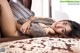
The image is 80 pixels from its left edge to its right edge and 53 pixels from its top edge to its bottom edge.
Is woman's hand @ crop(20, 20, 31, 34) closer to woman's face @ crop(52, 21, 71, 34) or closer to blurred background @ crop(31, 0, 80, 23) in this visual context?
woman's face @ crop(52, 21, 71, 34)

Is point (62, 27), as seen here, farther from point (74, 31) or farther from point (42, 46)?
point (42, 46)

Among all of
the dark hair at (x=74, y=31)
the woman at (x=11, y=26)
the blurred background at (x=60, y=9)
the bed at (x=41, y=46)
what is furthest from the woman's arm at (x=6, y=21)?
the blurred background at (x=60, y=9)

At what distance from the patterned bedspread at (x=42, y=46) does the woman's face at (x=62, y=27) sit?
222 millimetres

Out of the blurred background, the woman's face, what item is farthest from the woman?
the blurred background

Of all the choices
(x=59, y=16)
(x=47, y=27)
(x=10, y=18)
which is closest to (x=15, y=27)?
(x=10, y=18)

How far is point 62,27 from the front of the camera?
3.76 feet

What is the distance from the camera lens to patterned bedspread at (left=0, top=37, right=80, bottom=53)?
81cm

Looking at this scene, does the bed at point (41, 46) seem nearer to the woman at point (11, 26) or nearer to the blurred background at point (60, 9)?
the woman at point (11, 26)

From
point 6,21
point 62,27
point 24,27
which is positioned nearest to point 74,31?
point 62,27

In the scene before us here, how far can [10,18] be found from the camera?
3.63 ft

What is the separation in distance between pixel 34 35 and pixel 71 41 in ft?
0.93

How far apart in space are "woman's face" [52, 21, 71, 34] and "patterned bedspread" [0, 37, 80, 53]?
0.22m

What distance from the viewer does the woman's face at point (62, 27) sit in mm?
1120

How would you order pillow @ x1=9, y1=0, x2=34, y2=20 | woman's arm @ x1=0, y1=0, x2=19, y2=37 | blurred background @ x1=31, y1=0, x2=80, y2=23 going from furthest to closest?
1. blurred background @ x1=31, y1=0, x2=80, y2=23
2. pillow @ x1=9, y1=0, x2=34, y2=20
3. woman's arm @ x1=0, y1=0, x2=19, y2=37
